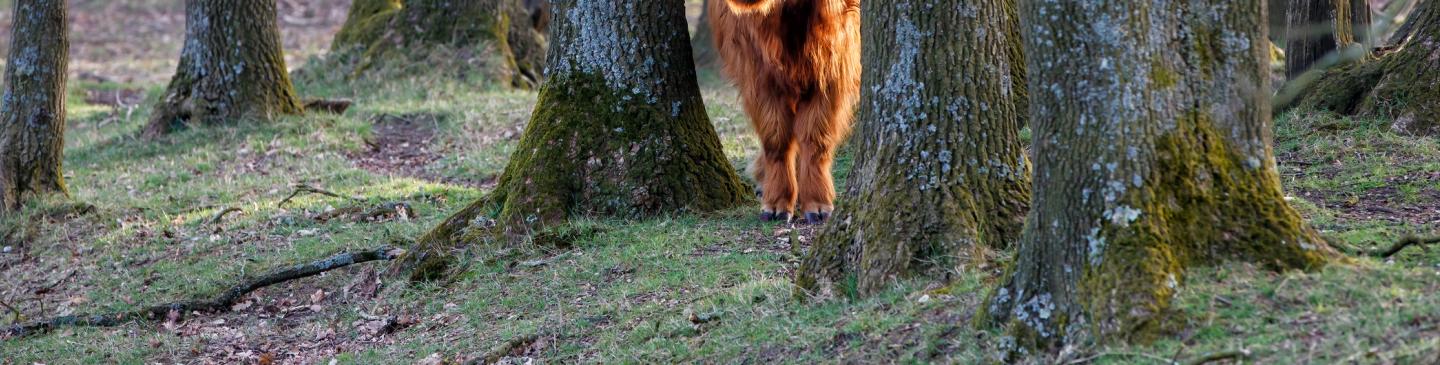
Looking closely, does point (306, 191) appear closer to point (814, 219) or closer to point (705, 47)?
point (814, 219)

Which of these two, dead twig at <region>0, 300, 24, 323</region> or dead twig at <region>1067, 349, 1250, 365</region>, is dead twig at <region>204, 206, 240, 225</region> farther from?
dead twig at <region>1067, 349, 1250, 365</region>

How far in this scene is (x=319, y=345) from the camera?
6.18m

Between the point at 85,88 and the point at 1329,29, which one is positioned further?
the point at 85,88

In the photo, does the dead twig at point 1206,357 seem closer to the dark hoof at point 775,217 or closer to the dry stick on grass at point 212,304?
the dark hoof at point 775,217

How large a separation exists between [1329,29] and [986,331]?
5.15 metres

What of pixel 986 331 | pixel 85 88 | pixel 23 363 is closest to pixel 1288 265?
pixel 986 331

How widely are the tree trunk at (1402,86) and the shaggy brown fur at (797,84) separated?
2859mm

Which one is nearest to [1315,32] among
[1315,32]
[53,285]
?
[1315,32]

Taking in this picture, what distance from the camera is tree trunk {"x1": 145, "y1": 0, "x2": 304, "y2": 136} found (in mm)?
11148

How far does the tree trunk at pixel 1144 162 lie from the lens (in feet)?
12.1

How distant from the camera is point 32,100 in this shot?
9211 millimetres

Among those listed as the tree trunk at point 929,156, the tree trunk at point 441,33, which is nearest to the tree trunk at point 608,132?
the tree trunk at point 929,156

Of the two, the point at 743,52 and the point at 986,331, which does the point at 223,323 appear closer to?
the point at 743,52

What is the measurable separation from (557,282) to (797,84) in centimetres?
171
